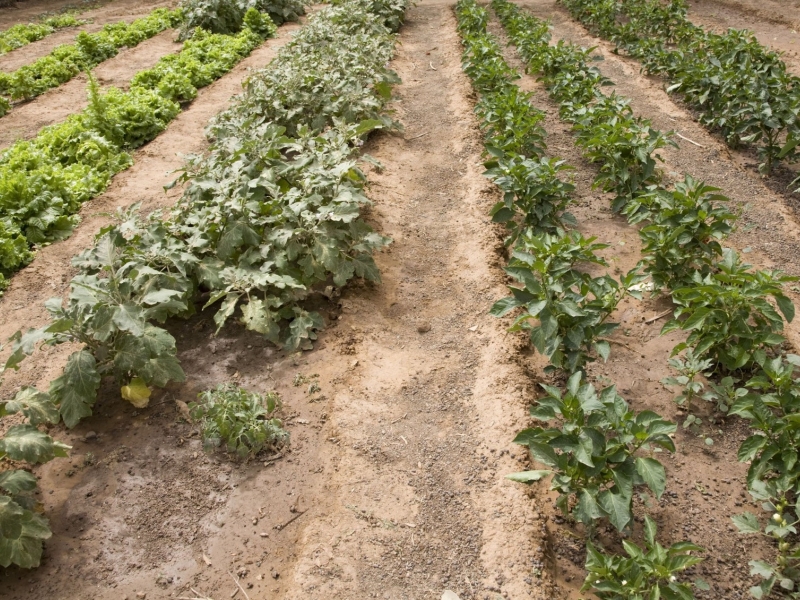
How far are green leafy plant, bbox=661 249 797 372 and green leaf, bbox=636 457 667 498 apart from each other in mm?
1107

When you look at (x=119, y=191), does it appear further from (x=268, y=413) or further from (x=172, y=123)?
(x=268, y=413)

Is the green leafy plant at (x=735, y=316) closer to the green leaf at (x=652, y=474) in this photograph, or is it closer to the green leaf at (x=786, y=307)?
the green leaf at (x=786, y=307)

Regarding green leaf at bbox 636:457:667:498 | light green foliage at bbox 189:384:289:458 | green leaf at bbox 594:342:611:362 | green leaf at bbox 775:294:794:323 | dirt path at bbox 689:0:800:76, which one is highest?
dirt path at bbox 689:0:800:76

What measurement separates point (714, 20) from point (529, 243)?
12.0m

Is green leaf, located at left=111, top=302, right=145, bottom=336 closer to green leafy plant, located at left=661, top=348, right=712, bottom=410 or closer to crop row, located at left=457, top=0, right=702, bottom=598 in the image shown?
crop row, located at left=457, top=0, right=702, bottom=598

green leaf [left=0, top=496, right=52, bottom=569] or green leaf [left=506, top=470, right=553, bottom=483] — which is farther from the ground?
green leaf [left=506, top=470, right=553, bottom=483]

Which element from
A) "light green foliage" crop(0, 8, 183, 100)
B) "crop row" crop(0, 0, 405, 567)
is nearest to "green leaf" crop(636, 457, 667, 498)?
"crop row" crop(0, 0, 405, 567)

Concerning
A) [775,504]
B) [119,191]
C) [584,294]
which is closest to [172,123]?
[119,191]

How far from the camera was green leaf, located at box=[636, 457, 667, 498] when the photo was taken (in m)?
2.84

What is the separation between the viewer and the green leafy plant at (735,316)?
370cm

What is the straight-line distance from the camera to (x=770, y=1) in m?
14.0

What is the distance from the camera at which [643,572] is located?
263 centimetres

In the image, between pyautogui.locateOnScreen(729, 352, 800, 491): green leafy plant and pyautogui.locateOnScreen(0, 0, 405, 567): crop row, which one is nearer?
pyautogui.locateOnScreen(729, 352, 800, 491): green leafy plant

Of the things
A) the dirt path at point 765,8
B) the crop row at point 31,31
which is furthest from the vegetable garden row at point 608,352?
the crop row at point 31,31
